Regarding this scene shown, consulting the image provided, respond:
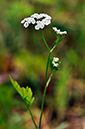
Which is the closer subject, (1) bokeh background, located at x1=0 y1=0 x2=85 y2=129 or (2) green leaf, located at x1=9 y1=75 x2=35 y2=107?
(2) green leaf, located at x1=9 y1=75 x2=35 y2=107

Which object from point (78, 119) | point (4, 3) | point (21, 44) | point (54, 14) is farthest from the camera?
point (4, 3)

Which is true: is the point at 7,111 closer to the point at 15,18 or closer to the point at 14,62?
the point at 14,62

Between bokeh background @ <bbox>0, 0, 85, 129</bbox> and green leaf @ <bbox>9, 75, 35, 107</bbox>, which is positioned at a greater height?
green leaf @ <bbox>9, 75, 35, 107</bbox>

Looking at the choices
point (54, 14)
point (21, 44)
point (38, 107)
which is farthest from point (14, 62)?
point (54, 14)

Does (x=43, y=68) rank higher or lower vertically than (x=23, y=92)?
lower

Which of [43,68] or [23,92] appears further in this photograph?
[43,68]

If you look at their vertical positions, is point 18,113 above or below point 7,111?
Result: below

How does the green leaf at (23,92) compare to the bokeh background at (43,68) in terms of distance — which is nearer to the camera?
the green leaf at (23,92)

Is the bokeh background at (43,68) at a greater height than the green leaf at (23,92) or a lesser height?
lesser
